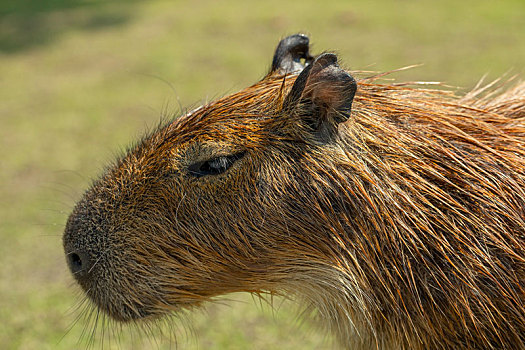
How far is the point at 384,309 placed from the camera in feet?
5.59

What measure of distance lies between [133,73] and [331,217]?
694 centimetres

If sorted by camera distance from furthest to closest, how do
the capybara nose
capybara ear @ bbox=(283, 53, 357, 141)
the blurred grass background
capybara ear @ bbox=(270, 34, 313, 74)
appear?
the blurred grass background, capybara ear @ bbox=(270, 34, 313, 74), the capybara nose, capybara ear @ bbox=(283, 53, 357, 141)

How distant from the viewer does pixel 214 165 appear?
171 cm

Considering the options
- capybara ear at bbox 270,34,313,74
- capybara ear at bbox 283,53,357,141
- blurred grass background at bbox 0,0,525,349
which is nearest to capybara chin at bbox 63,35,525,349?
capybara ear at bbox 283,53,357,141

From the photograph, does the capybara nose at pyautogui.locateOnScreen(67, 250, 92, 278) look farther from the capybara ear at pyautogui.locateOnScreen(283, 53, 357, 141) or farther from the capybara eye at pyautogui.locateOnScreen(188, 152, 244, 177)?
the capybara ear at pyautogui.locateOnScreen(283, 53, 357, 141)

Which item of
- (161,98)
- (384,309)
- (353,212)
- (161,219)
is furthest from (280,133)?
(161,98)

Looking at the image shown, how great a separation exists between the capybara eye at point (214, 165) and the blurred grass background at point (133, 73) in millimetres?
1210

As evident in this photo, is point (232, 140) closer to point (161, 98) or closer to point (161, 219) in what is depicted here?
point (161, 219)

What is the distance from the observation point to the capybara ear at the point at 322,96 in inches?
63.7

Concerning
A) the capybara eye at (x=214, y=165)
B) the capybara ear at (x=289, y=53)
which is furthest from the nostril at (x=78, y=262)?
the capybara ear at (x=289, y=53)

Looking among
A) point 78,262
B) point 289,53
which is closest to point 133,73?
point 289,53

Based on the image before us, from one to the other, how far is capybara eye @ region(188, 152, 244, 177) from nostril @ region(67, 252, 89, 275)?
0.46 metres

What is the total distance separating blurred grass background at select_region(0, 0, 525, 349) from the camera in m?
3.67

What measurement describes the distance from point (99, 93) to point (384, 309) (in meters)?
6.50
